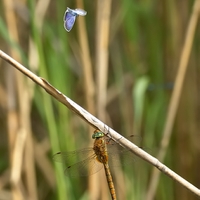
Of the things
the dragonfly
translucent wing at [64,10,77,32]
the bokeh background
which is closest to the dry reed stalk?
translucent wing at [64,10,77,32]

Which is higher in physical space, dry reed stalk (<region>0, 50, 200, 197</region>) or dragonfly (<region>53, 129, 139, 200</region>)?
dragonfly (<region>53, 129, 139, 200</region>)

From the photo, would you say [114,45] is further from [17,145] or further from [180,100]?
[17,145]

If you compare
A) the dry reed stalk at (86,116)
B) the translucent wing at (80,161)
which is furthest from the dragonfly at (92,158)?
the dry reed stalk at (86,116)

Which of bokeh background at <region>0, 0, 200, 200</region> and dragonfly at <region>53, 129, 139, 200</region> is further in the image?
bokeh background at <region>0, 0, 200, 200</region>

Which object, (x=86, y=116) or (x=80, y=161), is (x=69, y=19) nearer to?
(x=86, y=116)

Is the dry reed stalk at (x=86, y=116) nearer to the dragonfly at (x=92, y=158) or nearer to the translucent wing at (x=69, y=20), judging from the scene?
the translucent wing at (x=69, y=20)

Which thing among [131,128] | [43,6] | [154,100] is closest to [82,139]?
[131,128]

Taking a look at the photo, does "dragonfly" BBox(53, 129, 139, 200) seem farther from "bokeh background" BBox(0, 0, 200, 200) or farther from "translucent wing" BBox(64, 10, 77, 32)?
"translucent wing" BBox(64, 10, 77, 32)
